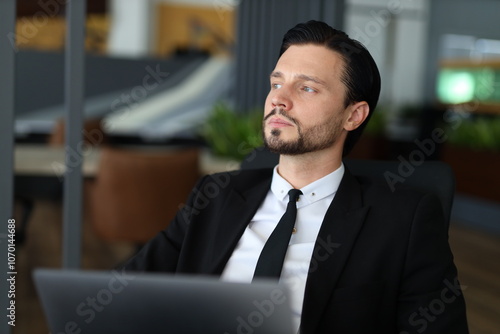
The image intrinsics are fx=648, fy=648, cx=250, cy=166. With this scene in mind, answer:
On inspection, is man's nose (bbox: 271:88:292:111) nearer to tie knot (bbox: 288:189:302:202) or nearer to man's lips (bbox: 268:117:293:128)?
man's lips (bbox: 268:117:293:128)

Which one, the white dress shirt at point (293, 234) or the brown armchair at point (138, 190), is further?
the brown armchair at point (138, 190)

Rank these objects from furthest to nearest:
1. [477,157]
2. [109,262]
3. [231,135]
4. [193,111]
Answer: [477,157], [193,111], [109,262], [231,135]

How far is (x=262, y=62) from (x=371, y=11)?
6877mm

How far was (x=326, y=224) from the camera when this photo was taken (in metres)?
1.50

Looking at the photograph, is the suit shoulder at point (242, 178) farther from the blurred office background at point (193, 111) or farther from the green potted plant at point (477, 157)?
the green potted plant at point (477, 157)

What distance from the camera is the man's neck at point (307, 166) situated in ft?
5.13

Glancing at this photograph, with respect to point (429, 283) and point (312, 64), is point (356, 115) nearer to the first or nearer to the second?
point (312, 64)

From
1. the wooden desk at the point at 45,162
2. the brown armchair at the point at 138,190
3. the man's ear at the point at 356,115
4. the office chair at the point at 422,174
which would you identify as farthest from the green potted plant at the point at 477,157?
the man's ear at the point at 356,115

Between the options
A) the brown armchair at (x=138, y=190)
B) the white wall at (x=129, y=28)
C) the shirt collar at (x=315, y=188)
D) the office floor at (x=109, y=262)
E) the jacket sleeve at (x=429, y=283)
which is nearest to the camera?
the jacket sleeve at (x=429, y=283)

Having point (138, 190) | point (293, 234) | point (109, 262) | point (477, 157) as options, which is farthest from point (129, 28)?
point (293, 234)

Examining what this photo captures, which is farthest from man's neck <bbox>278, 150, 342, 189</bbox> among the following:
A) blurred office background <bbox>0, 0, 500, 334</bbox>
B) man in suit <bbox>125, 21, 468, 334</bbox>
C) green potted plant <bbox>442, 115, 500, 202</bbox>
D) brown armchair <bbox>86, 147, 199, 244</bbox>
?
green potted plant <bbox>442, 115, 500, 202</bbox>

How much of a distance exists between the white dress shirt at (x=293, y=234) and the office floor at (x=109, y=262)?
195 centimetres

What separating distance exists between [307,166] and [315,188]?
57 mm

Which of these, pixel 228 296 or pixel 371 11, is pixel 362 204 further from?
pixel 371 11
